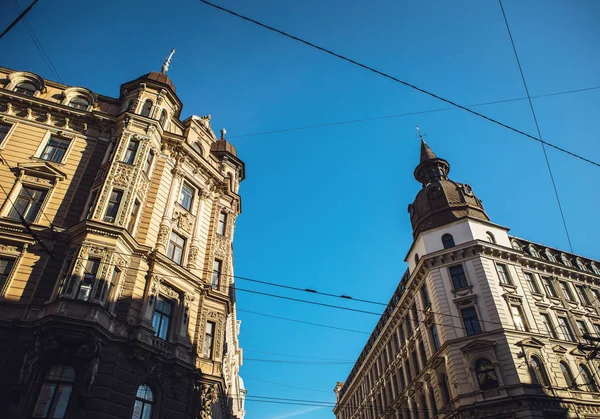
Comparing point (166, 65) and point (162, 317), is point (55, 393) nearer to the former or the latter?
point (162, 317)

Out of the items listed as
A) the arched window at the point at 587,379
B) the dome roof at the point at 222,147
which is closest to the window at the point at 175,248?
the dome roof at the point at 222,147

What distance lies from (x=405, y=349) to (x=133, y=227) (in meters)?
29.9

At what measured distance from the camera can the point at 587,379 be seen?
3045 cm

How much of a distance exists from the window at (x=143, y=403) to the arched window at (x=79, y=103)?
746 inches

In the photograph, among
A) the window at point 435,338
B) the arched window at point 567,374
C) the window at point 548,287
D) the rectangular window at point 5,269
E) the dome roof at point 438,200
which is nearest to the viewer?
the rectangular window at point 5,269

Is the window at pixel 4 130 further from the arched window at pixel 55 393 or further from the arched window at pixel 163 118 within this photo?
the arched window at pixel 55 393

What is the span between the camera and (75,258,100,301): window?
17438 mm

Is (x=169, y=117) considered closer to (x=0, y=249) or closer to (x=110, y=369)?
(x=0, y=249)

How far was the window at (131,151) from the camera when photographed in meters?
23.0

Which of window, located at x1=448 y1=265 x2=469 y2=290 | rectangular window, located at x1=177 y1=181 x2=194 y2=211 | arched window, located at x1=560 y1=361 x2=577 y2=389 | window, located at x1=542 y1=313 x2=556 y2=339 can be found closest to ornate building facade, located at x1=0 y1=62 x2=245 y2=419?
rectangular window, located at x1=177 y1=181 x2=194 y2=211

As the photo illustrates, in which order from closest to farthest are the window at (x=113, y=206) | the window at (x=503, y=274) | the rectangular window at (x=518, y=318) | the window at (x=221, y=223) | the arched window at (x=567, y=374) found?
1. the window at (x=113, y=206)
2. the window at (x=221, y=223)
3. the arched window at (x=567, y=374)
4. the rectangular window at (x=518, y=318)
5. the window at (x=503, y=274)

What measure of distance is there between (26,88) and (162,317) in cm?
1875

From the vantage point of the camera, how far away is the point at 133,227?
2133 centimetres

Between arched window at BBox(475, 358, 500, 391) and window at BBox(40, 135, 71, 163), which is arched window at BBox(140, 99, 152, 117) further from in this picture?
arched window at BBox(475, 358, 500, 391)
